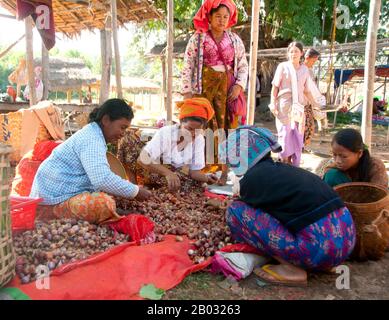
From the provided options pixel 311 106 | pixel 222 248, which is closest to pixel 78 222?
pixel 222 248

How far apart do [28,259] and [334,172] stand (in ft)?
7.26

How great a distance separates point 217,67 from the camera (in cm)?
418

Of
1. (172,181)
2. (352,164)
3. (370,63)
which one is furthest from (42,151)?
(370,63)

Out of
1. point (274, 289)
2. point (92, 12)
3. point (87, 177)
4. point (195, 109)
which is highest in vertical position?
point (92, 12)

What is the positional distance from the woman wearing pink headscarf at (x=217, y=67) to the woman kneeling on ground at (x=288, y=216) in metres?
1.89

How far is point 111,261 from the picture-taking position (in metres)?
2.29

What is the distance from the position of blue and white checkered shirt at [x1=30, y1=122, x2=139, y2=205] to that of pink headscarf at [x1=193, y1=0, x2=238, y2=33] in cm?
197

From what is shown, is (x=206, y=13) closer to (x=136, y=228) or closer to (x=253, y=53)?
(x=253, y=53)

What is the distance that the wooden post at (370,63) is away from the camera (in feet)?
12.8

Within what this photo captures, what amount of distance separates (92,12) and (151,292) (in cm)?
640

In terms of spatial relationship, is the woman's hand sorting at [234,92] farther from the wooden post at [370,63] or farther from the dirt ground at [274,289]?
the dirt ground at [274,289]

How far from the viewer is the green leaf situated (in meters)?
2.02

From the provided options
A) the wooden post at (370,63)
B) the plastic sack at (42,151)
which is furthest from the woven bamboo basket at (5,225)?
the wooden post at (370,63)

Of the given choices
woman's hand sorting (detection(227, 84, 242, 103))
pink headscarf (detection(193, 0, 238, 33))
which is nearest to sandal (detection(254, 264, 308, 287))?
woman's hand sorting (detection(227, 84, 242, 103))
